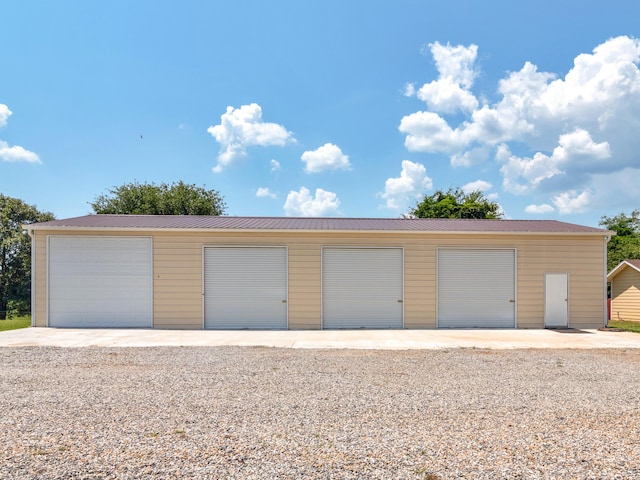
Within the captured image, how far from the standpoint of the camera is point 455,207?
30.8 metres

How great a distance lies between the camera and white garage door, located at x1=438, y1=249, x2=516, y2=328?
11852 mm

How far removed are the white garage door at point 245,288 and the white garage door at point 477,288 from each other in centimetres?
494

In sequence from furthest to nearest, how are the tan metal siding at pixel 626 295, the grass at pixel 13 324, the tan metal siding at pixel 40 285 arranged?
1. the tan metal siding at pixel 626 295
2. the grass at pixel 13 324
3. the tan metal siding at pixel 40 285

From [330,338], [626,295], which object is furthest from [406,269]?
[626,295]

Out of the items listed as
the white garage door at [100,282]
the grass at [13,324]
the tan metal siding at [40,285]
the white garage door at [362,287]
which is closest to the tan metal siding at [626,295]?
the white garage door at [362,287]

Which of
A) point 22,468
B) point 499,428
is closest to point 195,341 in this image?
point 22,468

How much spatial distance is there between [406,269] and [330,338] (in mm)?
3465

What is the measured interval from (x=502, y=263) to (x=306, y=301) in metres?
6.18

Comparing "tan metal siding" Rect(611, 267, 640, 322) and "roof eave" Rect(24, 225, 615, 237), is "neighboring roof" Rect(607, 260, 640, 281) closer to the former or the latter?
"tan metal siding" Rect(611, 267, 640, 322)

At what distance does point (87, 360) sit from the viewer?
7031mm

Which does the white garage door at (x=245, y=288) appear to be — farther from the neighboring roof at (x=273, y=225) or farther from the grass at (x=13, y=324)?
the grass at (x=13, y=324)

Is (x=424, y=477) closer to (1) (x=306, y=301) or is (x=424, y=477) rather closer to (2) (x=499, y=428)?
(2) (x=499, y=428)

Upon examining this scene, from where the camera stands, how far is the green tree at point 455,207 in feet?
101

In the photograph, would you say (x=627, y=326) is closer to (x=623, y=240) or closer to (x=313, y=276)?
(x=313, y=276)
